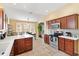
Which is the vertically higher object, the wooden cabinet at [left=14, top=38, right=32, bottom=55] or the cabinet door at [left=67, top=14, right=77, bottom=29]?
the cabinet door at [left=67, top=14, right=77, bottom=29]

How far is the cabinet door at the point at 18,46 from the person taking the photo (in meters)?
4.38

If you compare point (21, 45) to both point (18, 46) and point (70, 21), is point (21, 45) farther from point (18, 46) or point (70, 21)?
point (70, 21)

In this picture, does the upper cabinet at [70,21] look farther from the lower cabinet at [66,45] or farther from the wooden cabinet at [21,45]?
the wooden cabinet at [21,45]

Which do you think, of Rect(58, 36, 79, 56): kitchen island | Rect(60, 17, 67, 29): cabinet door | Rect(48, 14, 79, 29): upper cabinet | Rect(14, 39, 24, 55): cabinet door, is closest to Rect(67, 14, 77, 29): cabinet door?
Rect(48, 14, 79, 29): upper cabinet

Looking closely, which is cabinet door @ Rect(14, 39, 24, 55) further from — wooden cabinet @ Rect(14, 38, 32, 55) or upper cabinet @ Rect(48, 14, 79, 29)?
upper cabinet @ Rect(48, 14, 79, 29)

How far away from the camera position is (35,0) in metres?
1.34

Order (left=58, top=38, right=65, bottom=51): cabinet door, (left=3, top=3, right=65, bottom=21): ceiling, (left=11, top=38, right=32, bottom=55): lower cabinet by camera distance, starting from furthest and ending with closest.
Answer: (left=58, top=38, right=65, bottom=51): cabinet door → (left=3, top=3, right=65, bottom=21): ceiling → (left=11, top=38, right=32, bottom=55): lower cabinet

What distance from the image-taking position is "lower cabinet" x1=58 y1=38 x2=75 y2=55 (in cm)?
425

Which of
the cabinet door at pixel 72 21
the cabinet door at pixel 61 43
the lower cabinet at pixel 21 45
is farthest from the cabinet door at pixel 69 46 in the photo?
the lower cabinet at pixel 21 45

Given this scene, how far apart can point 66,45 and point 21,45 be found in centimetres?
200

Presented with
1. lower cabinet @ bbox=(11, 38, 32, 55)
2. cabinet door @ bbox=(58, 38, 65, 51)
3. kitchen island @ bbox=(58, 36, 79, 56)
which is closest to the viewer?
kitchen island @ bbox=(58, 36, 79, 56)

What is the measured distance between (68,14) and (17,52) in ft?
9.27

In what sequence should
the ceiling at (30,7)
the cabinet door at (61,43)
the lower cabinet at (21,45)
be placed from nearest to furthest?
the lower cabinet at (21,45) < the ceiling at (30,7) < the cabinet door at (61,43)

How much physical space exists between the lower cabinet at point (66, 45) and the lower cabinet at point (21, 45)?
1557 millimetres
